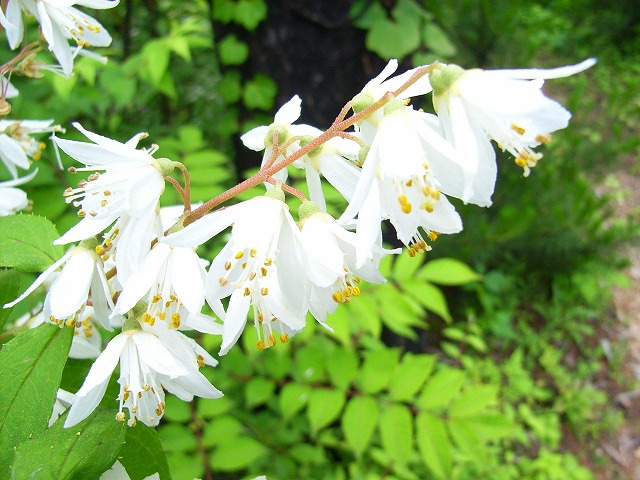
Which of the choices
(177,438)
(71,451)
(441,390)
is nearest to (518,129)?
(71,451)

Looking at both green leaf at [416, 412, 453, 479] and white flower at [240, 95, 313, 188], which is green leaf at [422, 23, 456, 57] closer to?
green leaf at [416, 412, 453, 479]

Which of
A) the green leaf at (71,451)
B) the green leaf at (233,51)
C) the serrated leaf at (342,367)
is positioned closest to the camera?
the green leaf at (71,451)

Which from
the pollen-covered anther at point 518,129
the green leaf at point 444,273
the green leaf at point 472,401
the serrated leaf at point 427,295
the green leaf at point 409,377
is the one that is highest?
the pollen-covered anther at point 518,129

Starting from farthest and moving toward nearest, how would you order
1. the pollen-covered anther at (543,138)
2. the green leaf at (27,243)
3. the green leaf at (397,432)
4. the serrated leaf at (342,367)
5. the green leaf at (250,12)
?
the green leaf at (250,12) → the serrated leaf at (342,367) → the green leaf at (397,432) → the green leaf at (27,243) → the pollen-covered anther at (543,138)

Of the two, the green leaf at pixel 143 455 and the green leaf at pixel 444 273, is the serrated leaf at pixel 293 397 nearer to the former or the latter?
the green leaf at pixel 444 273

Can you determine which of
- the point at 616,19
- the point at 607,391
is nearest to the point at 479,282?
the point at 607,391

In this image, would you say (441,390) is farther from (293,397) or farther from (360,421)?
(293,397)

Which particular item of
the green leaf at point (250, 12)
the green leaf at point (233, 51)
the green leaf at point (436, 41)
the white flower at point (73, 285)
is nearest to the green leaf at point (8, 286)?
the white flower at point (73, 285)

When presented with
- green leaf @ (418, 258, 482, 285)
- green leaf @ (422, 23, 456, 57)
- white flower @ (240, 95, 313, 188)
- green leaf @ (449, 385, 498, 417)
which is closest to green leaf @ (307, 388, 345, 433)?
green leaf @ (449, 385, 498, 417)
